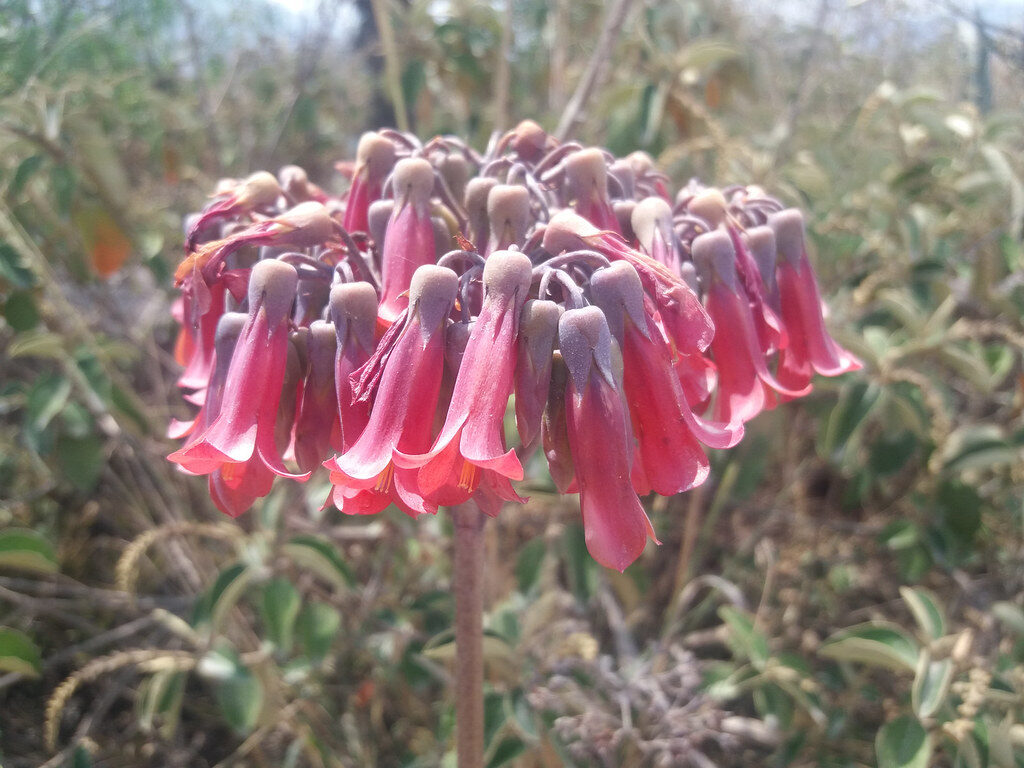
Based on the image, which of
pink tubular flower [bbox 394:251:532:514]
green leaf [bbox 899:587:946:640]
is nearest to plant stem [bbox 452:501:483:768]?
pink tubular flower [bbox 394:251:532:514]

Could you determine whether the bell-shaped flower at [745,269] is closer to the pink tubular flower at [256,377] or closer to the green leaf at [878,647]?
the pink tubular flower at [256,377]

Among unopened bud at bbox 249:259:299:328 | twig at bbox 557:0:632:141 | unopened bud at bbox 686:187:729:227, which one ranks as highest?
twig at bbox 557:0:632:141

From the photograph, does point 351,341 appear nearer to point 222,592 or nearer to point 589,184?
point 589,184

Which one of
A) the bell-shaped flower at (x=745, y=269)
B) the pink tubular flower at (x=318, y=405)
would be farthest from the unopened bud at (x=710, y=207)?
the pink tubular flower at (x=318, y=405)

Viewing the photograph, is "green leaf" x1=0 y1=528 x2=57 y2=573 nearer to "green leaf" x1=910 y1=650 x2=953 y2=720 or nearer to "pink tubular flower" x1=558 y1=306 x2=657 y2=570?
"pink tubular flower" x1=558 y1=306 x2=657 y2=570

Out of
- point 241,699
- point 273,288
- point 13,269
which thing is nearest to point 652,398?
point 273,288

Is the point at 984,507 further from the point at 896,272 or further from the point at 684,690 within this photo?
the point at 684,690

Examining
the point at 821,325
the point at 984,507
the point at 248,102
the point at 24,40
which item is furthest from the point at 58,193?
the point at 984,507
